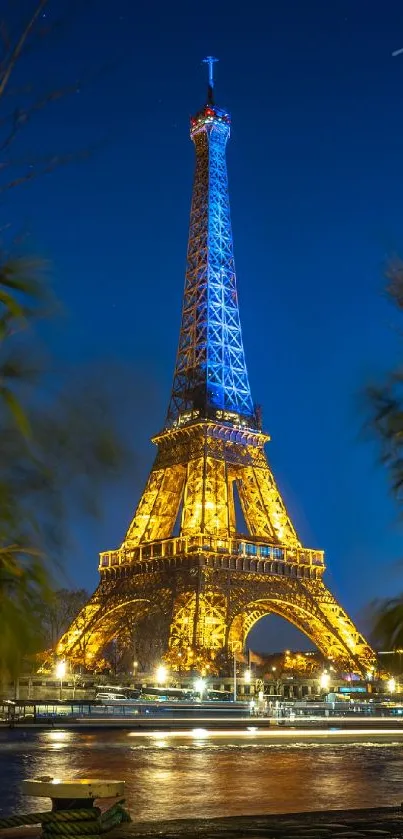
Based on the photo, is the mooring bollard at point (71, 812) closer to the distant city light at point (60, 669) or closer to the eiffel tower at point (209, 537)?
the eiffel tower at point (209, 537)

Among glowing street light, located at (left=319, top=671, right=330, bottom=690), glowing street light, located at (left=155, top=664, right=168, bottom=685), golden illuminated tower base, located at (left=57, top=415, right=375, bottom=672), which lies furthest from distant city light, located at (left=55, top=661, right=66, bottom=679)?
glowing street light, located at (left=319, top=671, right=330, bottom=690)

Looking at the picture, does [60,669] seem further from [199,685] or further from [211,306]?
[211,306]

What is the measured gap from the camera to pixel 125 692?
58.8m

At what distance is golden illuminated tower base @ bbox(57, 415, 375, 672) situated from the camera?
66.1 meters

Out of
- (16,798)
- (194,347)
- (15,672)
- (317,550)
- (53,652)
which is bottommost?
(16,798)

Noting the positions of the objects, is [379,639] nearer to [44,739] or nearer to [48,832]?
[48,832]

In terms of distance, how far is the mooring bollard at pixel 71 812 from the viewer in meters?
8.64

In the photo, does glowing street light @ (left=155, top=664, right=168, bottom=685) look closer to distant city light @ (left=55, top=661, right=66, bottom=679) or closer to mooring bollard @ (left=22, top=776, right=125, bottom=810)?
distant city light @ (left=55, top=661, right=66, bottom=679)

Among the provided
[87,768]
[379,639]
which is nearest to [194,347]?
[87,768]

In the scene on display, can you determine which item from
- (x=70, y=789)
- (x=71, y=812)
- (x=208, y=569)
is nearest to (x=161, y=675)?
(x=208, y=569)

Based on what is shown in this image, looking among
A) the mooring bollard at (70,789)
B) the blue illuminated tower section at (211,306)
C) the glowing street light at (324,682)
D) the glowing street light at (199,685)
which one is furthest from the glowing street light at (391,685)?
the mooring bollard at (70,789)

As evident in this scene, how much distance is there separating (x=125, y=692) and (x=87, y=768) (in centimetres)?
4146

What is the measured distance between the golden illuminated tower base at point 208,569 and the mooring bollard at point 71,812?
2109 inches

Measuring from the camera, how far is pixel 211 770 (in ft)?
63.0
